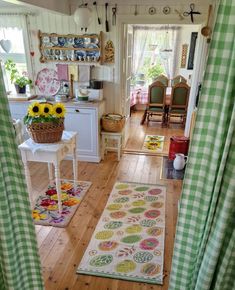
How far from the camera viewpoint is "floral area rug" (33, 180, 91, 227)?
2.47m

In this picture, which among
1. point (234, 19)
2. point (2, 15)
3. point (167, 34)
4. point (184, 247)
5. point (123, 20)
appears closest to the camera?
point (234, 19)

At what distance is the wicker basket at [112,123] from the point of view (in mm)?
3605

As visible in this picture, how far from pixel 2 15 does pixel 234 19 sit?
382 centimetres

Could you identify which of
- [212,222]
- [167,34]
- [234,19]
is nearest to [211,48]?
[234,19]

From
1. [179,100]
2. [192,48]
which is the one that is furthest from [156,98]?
[192,48]

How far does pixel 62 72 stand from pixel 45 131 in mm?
1848

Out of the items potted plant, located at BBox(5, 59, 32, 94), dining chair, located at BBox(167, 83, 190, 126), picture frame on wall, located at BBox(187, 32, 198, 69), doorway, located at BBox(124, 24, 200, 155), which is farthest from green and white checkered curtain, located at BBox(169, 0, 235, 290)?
picture frame on wall, located at BBox(187, 32, 198, 69)

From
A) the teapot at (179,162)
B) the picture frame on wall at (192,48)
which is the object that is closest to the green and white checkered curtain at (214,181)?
the teapot at (179,162)

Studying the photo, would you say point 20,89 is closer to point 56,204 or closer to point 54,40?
point 54,40

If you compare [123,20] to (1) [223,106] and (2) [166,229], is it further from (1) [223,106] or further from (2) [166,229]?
(1) [223,106]

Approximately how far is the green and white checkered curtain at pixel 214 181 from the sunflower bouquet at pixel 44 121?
4.78 feet

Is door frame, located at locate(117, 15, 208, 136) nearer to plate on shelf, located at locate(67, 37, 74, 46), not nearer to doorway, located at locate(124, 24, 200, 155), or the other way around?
plate on shelf, located at locate(67, 37, 74, 46)

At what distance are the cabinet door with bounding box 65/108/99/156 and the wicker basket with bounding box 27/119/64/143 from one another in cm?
125

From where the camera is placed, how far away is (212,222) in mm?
1038
